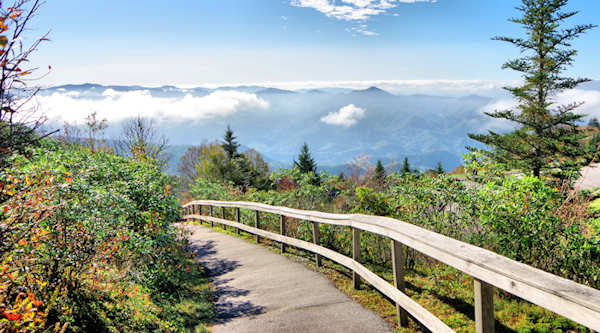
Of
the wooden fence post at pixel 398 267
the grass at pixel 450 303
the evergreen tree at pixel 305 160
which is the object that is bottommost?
the evergreen tree at pixel 305 160

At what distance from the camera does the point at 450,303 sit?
450 cm

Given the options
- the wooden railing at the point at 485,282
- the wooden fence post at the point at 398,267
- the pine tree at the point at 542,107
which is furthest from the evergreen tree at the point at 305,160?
the wooden fence post at the point at 398,267

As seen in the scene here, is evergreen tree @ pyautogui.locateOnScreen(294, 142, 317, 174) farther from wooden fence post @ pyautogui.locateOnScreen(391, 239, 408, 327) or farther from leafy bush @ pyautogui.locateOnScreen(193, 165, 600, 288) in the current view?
wooden fence post @ pyautogui.locateOnScreen(391, 239, 408, 327)

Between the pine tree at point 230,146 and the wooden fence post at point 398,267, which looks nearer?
the wooden fence post at point 398,267

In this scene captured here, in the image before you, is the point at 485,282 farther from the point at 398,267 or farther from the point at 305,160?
the point at 305,160

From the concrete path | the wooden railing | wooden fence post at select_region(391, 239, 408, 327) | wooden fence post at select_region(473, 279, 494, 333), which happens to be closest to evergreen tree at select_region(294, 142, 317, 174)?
the concrete path

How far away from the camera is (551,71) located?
2845 cm

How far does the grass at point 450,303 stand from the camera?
3932 mm

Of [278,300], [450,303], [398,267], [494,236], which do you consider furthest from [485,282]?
[278,300]

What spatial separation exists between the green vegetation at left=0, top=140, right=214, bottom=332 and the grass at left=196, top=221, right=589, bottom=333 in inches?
85.4

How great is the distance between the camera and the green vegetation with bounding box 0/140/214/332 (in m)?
3.47

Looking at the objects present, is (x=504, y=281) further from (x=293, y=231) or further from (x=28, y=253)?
(x=293, y=231)

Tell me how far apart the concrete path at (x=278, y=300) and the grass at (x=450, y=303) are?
210 millimetres

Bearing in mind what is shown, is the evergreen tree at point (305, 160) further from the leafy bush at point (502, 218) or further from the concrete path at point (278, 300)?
the leafy bush at point (502, 218)
